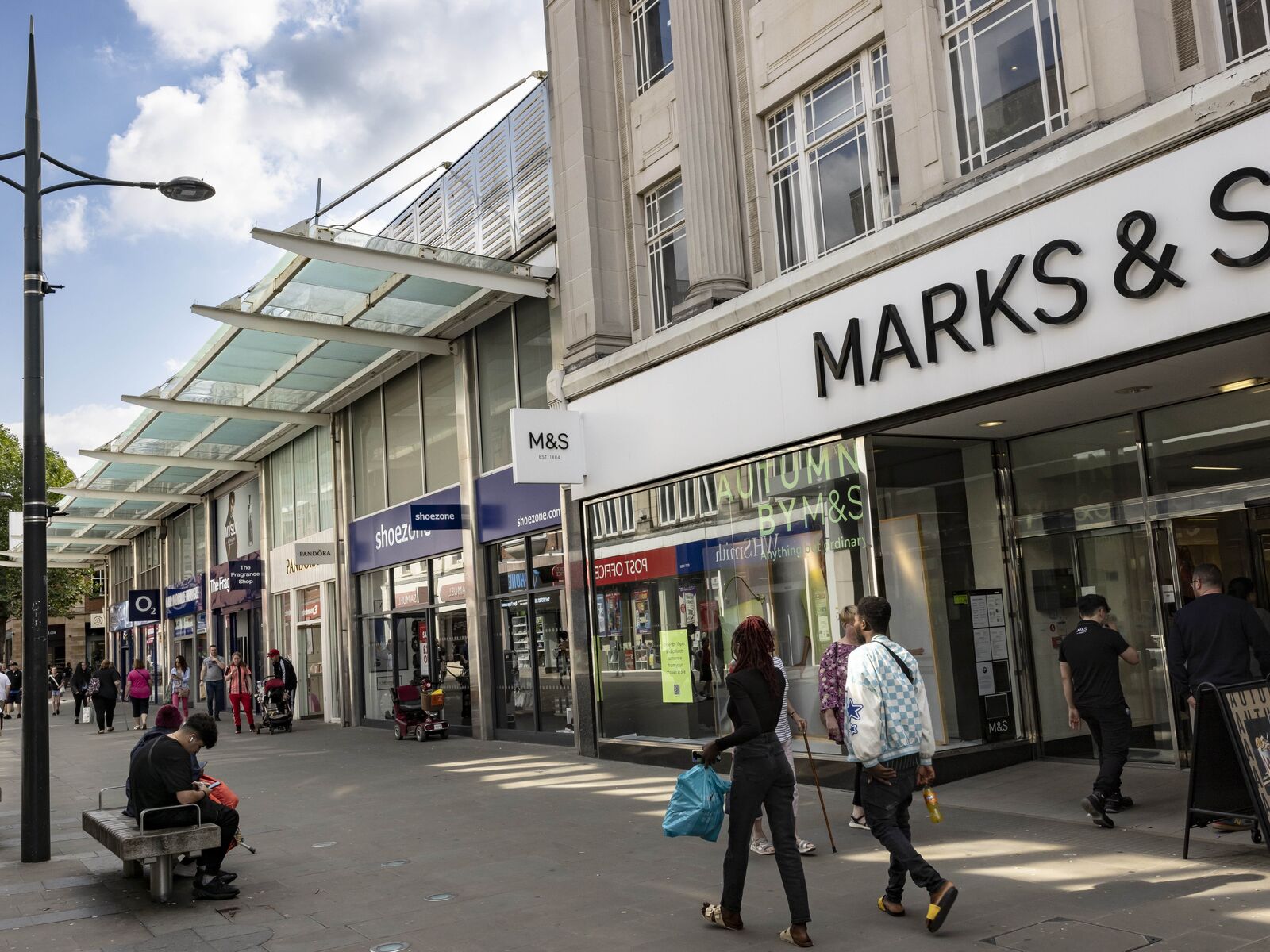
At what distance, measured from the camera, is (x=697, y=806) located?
243 inches

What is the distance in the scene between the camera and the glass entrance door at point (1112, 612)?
10289 mm

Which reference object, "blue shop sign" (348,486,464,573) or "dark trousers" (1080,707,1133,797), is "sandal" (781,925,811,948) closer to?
"dark trousers" (1080,707,1133,797)

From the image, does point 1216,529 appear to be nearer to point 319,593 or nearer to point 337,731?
point 337,731

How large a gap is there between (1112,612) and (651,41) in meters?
9.20

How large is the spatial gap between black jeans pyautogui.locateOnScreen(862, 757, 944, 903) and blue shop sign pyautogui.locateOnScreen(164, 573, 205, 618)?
3344cm

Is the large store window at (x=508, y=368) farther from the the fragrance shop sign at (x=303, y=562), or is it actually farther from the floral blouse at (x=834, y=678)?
the floral blouse at (x=834, y=678)

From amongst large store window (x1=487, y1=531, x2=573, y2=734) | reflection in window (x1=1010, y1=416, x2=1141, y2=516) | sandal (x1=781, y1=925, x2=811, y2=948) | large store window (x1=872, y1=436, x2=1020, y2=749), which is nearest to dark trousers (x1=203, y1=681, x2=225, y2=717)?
large store window (x1=487, y1=531, x2=573, y2=734)

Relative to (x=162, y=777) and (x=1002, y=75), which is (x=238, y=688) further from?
(x=1002, y=75)

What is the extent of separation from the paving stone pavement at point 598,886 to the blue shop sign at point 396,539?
8.05m

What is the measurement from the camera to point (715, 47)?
42.9 ft

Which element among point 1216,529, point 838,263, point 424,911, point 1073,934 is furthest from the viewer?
point 838,263

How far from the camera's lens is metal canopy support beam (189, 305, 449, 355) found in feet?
55.8

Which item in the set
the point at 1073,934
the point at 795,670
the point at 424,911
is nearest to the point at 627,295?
the point at 795,670

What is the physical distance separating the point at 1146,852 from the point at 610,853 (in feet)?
12.2
